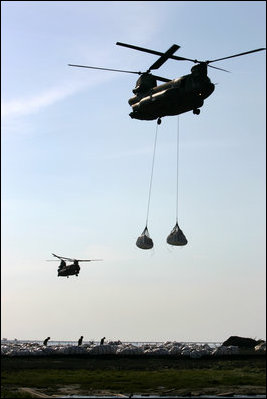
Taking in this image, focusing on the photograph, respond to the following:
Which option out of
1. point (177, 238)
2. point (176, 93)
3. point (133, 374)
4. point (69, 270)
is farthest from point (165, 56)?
point (69, 270)

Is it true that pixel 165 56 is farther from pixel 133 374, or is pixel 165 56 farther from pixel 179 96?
pixel 133 374

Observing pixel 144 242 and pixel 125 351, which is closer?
pixel 144 242

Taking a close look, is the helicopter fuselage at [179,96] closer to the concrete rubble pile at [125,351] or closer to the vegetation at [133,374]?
the vegetation at [133,374]

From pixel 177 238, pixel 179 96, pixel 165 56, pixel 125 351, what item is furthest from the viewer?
pixel 125 351

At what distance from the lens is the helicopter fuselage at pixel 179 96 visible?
97.8 ft

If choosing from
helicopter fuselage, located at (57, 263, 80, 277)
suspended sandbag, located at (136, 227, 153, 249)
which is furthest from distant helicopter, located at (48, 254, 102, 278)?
suspended sandbag, located at (136, 227, 153, 249)

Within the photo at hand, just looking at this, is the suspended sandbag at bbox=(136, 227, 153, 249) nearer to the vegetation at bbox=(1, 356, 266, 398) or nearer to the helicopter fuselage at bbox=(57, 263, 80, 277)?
the vegetation at bbox=(1, 356, 266, 398)

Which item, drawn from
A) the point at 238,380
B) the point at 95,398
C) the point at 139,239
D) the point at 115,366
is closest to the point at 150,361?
the point at 115,366

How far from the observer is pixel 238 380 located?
166 ft

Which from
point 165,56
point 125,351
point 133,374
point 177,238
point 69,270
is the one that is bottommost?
point 133,374

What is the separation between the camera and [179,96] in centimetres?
3003

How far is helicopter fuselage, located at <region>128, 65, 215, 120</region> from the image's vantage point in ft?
97.8

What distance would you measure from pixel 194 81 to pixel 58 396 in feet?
84.5

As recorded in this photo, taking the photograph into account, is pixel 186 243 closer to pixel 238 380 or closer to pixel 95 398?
pixel 95 398
